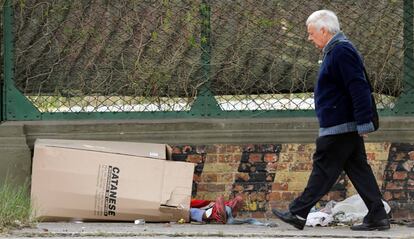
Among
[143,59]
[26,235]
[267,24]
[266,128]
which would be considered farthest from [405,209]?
[26,235]

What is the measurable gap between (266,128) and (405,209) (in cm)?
142

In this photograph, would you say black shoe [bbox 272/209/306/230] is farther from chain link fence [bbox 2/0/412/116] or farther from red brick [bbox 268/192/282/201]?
chain link fence [bbox 2/0/412/116]

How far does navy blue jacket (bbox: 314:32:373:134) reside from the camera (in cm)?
604

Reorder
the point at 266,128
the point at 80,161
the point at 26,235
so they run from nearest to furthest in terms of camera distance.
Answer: the point at 26,235, the point at 80,161, the point at 266,128

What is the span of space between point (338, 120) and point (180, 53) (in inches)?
73.1

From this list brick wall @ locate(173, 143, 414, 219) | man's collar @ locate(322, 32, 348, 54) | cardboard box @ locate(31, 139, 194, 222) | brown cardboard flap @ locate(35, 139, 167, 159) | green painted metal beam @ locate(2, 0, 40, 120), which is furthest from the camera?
green painted metal beam @ locate(2, 0, 40, 120)

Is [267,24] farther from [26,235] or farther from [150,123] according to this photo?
[26,235]

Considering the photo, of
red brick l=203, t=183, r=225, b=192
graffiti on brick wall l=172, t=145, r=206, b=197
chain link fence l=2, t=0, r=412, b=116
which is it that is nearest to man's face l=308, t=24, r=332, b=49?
chain link fence l=2, t=0, r=412, b=116

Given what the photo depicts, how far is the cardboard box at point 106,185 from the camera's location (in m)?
6.77

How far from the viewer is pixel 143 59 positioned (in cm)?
746

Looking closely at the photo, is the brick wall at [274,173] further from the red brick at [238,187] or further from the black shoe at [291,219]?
the black shoe at [291,219]

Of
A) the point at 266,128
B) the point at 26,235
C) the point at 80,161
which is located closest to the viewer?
the point at 26,235

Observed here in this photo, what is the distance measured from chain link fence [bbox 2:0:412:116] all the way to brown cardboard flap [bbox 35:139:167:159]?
53 centimetres

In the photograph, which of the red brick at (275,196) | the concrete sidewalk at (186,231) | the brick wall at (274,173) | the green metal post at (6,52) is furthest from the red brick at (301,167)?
the green metal post at (6,52)
